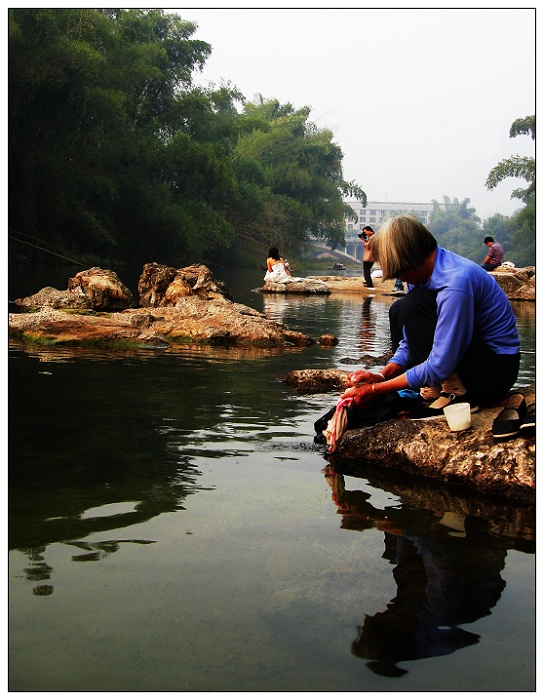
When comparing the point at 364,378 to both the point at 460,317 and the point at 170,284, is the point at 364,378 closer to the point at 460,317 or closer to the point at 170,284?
the point at 460,317

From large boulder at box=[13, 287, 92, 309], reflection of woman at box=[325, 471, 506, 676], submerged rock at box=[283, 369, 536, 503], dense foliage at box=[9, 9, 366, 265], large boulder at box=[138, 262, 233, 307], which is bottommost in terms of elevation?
reflection of woman at box=[325, 471, 506, 676]

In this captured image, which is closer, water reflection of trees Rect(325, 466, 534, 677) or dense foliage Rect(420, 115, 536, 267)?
water reflection of trees Rect(325, 466, 534, 677)

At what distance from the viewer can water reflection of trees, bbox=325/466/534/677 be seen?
2.53m

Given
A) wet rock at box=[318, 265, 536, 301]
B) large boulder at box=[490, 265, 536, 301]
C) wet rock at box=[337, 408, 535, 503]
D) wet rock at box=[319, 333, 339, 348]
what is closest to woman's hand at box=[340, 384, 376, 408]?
wet rock at box=[337, 408, 535, 503]

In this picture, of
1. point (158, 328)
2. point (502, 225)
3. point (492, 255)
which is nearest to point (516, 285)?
point (492, 255)

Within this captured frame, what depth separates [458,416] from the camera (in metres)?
4.42

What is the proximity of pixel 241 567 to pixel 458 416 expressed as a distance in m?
1.78

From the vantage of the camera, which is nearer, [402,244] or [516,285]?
[402,244]

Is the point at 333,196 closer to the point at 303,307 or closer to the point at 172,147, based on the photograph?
the point at 172,147

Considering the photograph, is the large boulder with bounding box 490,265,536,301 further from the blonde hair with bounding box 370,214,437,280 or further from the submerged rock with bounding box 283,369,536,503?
the blonde hair with bounding box 370,214,437,280

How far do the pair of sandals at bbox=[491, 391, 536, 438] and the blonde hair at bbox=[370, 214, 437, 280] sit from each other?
0.88m

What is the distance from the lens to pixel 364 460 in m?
4.71

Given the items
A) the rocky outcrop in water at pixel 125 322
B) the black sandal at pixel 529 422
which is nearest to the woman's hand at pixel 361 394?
the black sandal at pixel 529 422

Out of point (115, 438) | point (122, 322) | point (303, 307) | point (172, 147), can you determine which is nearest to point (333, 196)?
point (172, 147)
